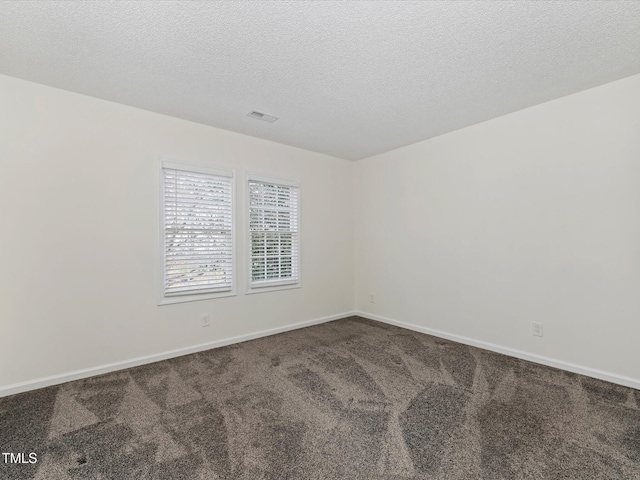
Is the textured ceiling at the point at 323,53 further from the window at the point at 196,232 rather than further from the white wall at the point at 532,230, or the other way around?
the window at the point at 196,232

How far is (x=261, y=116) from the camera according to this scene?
3252 mm

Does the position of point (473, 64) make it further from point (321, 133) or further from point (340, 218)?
point (340, 218)

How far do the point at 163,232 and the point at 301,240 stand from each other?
1812 mm

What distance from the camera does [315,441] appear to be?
1853 millimetres

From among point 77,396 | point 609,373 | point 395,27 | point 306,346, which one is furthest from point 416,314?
point 77,396

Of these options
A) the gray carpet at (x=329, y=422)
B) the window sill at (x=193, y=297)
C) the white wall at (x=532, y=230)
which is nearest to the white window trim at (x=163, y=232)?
the window sill at (x=193, y=297)

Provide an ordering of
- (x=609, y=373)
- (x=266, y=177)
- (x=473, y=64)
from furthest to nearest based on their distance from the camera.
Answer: (x=266, y=177) → (x=609, y=373) → (x=473, y=64)

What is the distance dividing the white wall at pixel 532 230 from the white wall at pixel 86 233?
7.84 feet

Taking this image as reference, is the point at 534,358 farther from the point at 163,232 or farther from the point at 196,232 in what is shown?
the point at 163,232

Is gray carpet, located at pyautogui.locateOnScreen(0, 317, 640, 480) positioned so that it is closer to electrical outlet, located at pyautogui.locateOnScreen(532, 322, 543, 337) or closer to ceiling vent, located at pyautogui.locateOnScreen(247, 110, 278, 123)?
electrical outlet, located at pyautogui.locateOnScreen(532, 322, 543, 337)

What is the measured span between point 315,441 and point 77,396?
6.48ft

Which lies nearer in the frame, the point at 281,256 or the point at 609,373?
the point at 609,373

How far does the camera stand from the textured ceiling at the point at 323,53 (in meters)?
1.80

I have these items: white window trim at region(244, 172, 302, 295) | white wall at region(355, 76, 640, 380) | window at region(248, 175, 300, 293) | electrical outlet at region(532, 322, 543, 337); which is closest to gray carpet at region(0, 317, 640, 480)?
electrical outlet at region(532, 322, 543, 337)
